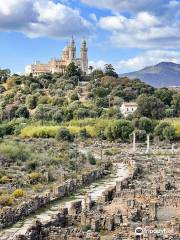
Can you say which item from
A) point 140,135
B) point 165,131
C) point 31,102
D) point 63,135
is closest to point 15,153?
point 63,135

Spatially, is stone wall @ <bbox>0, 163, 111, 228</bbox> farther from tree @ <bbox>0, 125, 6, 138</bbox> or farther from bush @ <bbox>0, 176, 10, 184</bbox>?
tree @ <bbox>0, 125, 6, 138</bbox>

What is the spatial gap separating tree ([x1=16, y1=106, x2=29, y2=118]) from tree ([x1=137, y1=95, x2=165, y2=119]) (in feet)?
62.5

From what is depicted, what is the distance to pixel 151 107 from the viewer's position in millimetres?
95625

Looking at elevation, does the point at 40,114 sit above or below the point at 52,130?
above

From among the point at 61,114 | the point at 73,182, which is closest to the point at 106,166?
the point at 73,182

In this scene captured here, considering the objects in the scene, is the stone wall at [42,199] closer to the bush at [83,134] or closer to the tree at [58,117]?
the bush at [83,134]

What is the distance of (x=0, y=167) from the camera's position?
4759 centimetres

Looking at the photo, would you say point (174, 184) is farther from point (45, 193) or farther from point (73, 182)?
point (45, 193)

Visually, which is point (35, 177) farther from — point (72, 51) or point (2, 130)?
point (72, 51)

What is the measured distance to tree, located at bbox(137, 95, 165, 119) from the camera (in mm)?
95000

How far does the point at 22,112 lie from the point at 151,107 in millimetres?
21473

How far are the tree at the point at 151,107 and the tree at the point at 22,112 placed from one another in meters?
19.1

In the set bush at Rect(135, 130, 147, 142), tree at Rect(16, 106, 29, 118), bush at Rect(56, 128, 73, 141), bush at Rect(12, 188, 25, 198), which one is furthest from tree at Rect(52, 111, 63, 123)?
bush at Rect(12, 188, 25, 198)

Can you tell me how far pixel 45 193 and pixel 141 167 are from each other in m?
17.8
